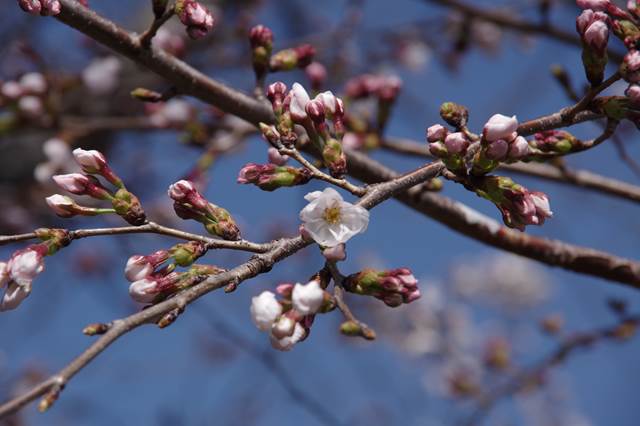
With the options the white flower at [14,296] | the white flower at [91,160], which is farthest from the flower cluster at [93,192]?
the white flower at [14,296]

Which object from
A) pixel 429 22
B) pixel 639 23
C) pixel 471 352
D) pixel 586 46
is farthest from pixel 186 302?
pixel 471 352

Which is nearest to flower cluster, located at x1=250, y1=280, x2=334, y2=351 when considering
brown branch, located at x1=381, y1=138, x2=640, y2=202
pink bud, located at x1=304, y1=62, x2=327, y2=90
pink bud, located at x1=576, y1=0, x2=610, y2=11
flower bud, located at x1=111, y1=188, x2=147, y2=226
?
flower bud, located at x1=111, y1=188, x2=147, y2=226

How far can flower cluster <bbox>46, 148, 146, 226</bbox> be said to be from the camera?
1479 mm

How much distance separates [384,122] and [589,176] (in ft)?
2.67

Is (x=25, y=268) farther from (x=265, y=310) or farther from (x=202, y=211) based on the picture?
(x=265, y=310)

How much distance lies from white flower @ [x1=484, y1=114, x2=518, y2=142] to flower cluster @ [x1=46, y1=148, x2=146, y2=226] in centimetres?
77

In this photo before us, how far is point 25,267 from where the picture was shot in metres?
1.38

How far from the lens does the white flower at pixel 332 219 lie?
133 cm

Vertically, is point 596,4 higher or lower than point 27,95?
higher

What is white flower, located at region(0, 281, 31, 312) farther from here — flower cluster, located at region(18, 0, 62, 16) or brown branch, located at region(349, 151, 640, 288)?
brown branch, located at region(349, 151, 640, 288)

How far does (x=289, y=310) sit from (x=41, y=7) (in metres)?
0.99

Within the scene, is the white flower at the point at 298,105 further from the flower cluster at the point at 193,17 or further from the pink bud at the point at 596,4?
the pink bud at the point at 596,4

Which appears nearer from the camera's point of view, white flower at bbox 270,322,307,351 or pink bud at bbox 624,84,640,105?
white flower at bbox 270,322,307,351

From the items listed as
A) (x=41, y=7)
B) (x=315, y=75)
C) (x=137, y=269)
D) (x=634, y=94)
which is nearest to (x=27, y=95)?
(x=315, y=75)
